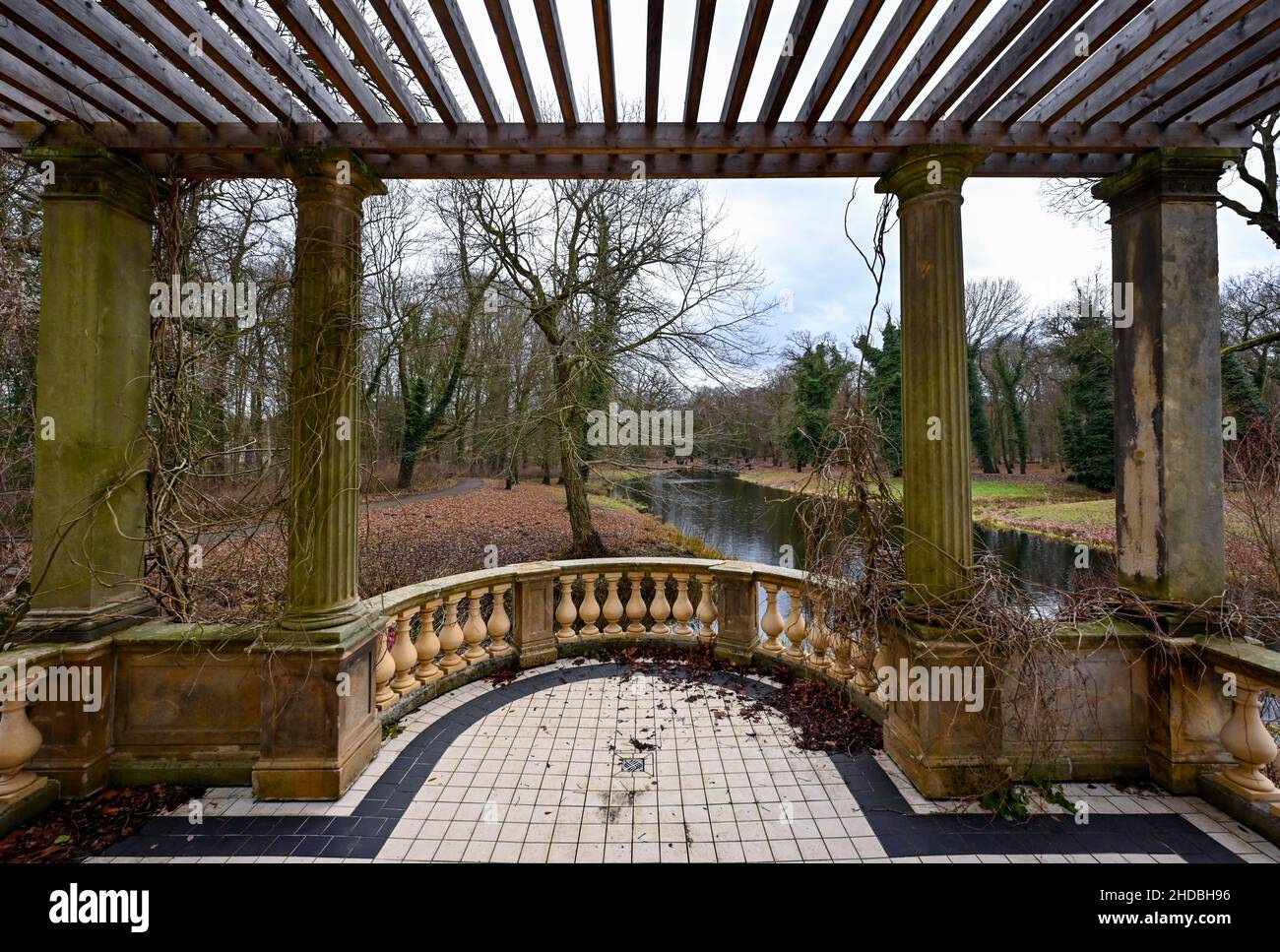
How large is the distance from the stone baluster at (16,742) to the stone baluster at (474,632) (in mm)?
2278

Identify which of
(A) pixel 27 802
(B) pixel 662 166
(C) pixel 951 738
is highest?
(B) pixel 662 166

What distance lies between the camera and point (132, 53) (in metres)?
2.28

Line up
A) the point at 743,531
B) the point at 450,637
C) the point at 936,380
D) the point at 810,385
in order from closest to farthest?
the point at 936,380 < the point at 450,637 < the point at 810,385 < the point at 743,531

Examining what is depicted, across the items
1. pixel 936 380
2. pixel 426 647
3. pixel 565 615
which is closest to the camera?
pixel 936 380

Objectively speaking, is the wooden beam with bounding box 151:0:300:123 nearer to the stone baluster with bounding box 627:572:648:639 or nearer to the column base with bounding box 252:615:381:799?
the column base with bounding box 252:615:381:799

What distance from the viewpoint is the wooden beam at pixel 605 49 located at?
2.02m

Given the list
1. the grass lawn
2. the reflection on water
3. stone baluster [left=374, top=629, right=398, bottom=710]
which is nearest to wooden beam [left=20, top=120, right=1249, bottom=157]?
stone baluster [left=374, top=629, right=398, bottom=710]

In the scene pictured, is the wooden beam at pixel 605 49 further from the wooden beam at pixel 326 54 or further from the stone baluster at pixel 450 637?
the stone baluster at pixel 450 637

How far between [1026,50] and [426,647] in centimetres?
486

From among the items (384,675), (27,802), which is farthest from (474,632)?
(27,802)

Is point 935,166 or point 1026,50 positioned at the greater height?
point 1026,50

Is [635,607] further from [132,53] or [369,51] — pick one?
[132,53]
